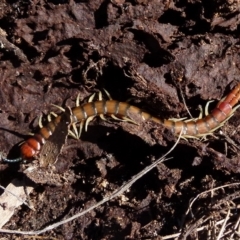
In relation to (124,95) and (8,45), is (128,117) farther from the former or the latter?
(8,45)

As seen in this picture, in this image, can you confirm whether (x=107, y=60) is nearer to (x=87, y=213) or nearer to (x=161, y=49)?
Answer: (x=161, y=49)

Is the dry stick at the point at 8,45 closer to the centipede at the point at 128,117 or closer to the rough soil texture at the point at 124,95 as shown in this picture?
the rough soil texture at the point at 124,95

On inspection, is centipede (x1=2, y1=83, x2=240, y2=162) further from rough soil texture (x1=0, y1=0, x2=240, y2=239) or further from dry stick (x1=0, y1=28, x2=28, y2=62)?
dry stick (x1=0, y1=28, x2=28, y2=62)

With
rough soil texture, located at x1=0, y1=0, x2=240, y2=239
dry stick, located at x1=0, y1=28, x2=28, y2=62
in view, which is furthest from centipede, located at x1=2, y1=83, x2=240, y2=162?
dry stick, located at x1=0, y1=28, x2=28, y2=62

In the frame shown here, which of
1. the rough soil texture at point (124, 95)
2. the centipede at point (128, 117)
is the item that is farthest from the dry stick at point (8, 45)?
the centipede at point (128, 117)

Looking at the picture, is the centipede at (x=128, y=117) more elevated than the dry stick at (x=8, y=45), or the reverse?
the dry stick at (x=8, y=45)

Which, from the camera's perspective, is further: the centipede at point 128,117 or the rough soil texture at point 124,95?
the centipede at point 128,117
